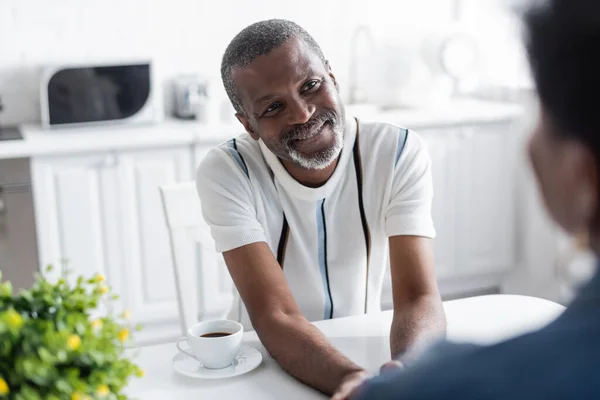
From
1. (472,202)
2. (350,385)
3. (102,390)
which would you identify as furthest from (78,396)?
(472,202)

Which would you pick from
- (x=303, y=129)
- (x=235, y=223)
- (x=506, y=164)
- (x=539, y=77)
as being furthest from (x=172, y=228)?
(x=506, y=164)

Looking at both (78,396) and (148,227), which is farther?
(148,227)

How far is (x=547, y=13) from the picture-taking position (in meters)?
0.49

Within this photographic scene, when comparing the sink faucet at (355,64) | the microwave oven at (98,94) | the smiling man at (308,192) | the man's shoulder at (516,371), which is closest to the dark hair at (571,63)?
the man's shoulder at (516,371)

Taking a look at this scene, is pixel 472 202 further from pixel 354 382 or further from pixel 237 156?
pixel 354 382

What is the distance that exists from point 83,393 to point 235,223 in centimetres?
76

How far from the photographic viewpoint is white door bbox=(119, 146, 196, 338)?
9.42 feet

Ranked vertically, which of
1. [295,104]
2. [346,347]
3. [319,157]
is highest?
[295,104]

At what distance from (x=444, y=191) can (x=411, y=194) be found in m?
1.78

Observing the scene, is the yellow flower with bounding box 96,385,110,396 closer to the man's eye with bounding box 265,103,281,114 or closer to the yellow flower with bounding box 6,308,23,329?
the yellow flower with bounding box 6,308,23,329

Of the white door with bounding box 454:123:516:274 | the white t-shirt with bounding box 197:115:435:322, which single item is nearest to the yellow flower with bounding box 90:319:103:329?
the white t-shirt with bounding box 197:115:435:322

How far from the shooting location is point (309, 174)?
63.7 inches

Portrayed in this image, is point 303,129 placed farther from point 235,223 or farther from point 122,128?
point 122,128

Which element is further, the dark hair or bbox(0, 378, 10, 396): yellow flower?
bbox(0, 378, 10, 396): yellow flower
